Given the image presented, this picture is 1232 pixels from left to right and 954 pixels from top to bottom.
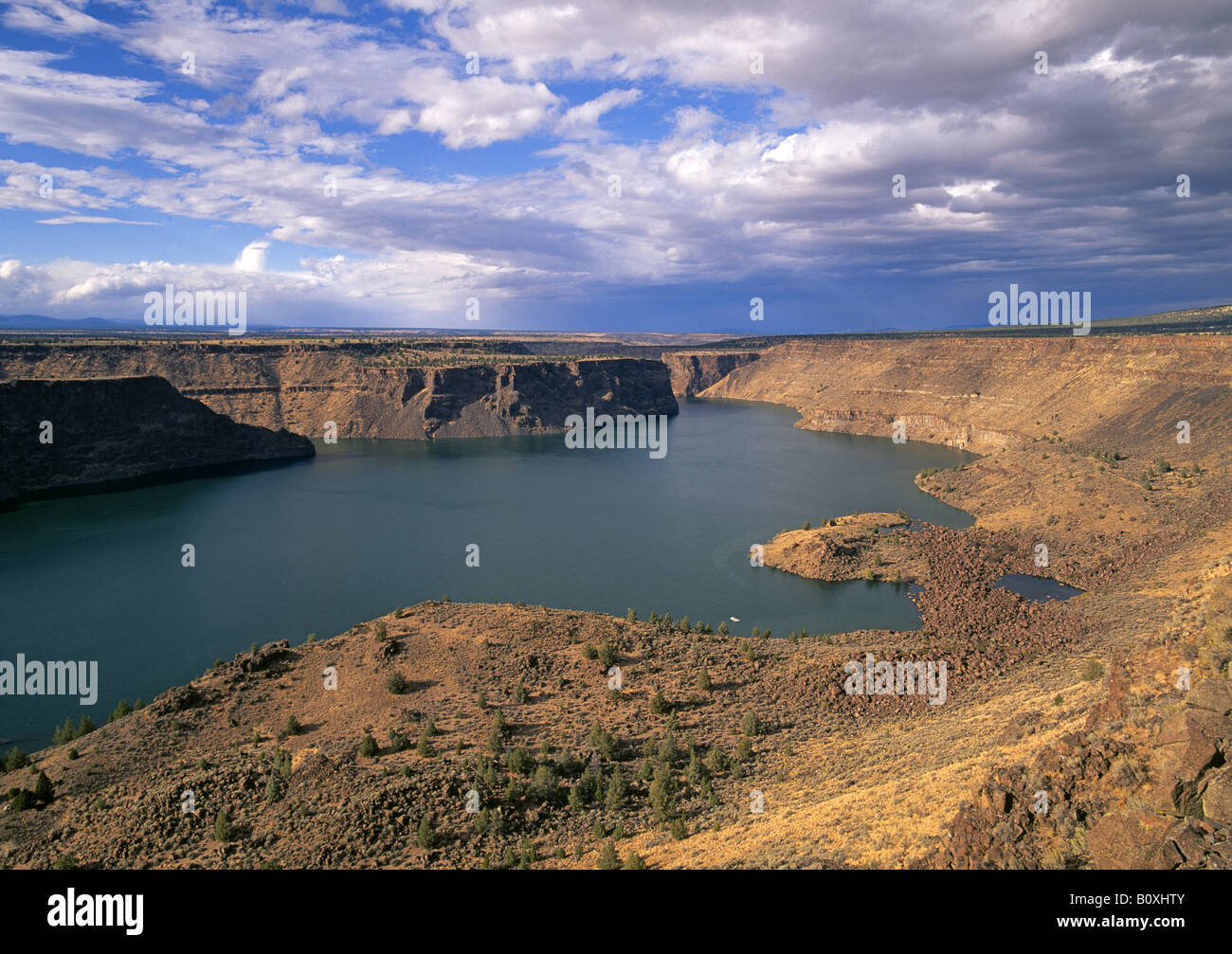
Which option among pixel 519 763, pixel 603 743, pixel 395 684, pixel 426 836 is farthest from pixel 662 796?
pixel 395 684

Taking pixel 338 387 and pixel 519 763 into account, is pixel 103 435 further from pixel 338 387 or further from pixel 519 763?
pixel 519 763

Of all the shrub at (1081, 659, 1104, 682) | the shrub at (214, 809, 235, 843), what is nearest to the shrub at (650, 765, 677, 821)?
the shrub at (214, 809, 235, 843)

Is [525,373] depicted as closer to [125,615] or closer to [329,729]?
[125,615]

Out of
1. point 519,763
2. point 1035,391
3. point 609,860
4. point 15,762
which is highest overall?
point 1035,391

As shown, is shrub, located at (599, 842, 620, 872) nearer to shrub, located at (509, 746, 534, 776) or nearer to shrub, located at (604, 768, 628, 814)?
shrub, located at (604, 768, 628, 814)

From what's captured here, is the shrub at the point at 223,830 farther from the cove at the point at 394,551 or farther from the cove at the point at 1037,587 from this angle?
the cove at the point at 1037,587

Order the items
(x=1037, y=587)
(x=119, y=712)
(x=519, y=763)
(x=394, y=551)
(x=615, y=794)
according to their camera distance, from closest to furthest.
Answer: (x=615, y=794), (x=519, y=763), (x=119, y=712), (x=1037, y=587), (x=394, y=551)
